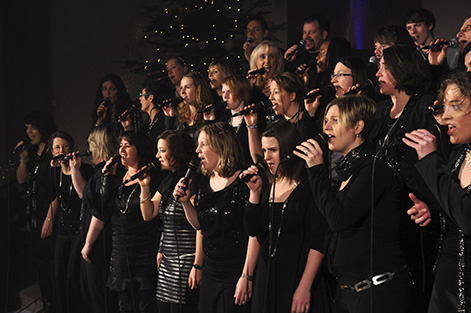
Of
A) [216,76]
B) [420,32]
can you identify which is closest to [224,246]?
[216,76]

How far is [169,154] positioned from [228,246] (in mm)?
781

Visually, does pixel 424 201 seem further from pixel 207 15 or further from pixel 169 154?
pixel 207 15

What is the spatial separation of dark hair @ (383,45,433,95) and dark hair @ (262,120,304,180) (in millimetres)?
543

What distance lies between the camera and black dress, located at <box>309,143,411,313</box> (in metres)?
2.66

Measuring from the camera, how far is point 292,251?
3146 millimetres

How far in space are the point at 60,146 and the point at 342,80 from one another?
235cm

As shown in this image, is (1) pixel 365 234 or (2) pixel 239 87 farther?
(2) pixel 239 87

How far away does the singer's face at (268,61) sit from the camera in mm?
4637

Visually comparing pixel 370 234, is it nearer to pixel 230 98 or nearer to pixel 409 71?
pixel 409 71

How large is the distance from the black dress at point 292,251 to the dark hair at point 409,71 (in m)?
0.64

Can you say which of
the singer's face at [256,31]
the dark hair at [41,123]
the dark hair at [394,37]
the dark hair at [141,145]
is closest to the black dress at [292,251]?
the dark hair at [394,37]

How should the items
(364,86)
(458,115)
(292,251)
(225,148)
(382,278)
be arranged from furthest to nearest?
(364,86) → (225,148) → (292,251) → (382,278) → (458,115)

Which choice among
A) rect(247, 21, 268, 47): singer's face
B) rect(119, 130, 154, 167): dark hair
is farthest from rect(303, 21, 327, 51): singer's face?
rect(119, 130, 154, 167): dark hair

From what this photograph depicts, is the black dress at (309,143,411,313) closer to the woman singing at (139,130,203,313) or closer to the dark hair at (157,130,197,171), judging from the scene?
the woman singing at (139,130,203,313)
